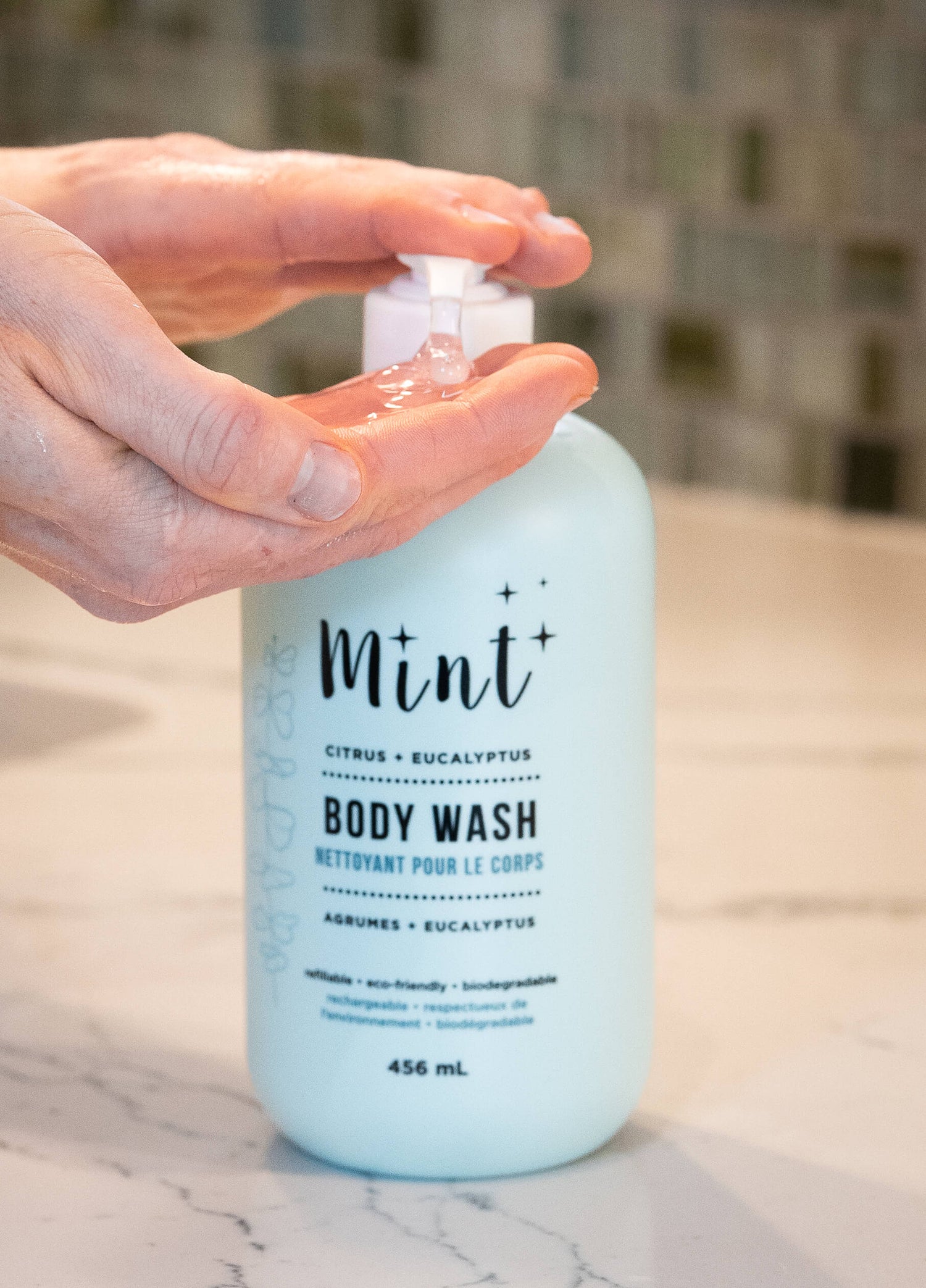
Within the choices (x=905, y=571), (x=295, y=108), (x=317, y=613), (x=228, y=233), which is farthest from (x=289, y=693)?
(x=295, y=108)

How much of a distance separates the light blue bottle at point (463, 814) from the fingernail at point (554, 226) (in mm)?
44

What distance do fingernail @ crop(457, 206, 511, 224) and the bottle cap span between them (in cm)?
1

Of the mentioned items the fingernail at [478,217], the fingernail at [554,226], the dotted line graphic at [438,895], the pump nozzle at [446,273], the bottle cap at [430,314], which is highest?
the fingernail at [478,217]

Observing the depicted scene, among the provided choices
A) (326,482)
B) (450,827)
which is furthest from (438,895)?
(326,482)

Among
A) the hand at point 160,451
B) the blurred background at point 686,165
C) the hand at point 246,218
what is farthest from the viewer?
the blurred background at point 686,165

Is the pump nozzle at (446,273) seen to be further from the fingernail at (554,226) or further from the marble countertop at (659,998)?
the marble countertop at (659,998)

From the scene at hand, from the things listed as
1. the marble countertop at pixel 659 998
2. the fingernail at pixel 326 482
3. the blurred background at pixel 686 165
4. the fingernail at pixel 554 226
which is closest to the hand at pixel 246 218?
the fingernail at pixel 554 226

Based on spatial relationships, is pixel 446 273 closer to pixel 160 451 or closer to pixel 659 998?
pixel 160 451

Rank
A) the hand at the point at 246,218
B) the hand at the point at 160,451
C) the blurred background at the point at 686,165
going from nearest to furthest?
the hand at the point at 160,451 → the hand at the point at 246,218 → the blurred background at the point at 686,165

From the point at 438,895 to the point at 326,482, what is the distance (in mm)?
118

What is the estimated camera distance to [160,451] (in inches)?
12.9

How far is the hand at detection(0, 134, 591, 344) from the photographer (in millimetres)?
447

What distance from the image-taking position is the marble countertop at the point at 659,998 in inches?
15.4

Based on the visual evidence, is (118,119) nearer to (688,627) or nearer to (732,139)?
(732,139)
